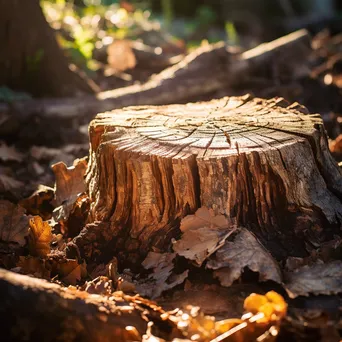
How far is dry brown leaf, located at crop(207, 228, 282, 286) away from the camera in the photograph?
257cm

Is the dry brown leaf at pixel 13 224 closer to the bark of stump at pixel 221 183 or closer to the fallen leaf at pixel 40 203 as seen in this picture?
the bark of stump at pixel 221 183

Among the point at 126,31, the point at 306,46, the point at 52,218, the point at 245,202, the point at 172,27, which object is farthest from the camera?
the point at 172,27

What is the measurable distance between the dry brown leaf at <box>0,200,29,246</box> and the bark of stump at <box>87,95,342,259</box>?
0.38 metres

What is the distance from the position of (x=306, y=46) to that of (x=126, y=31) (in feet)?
10.2

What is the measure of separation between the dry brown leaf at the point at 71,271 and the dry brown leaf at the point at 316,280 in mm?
1004

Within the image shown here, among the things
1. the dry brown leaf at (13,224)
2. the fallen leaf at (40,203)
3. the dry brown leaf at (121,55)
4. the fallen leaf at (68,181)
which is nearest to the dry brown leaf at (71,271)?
the dry brown leaf at (13,224)

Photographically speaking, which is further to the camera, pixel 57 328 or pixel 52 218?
pixel 52 218

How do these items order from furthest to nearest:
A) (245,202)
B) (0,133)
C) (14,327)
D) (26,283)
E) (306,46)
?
1. (306,46)
2. (0,133)
3. (245,202)
4. (26,283)
5. (14,327)

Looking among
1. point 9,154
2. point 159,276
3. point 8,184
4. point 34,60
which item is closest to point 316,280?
point 159,276

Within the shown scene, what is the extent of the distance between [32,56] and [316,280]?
4290mm

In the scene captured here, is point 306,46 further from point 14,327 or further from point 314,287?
point 14,327

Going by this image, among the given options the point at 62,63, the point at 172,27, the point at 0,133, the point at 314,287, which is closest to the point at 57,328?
the point at 314,287

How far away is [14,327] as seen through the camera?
6.56 ft

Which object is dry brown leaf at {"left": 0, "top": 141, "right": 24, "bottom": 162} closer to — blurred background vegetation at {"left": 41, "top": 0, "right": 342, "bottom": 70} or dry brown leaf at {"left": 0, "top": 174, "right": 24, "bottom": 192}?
dry brown leaf at {"left": 0, "top": 174, "right": 24, "bottom": 192}
